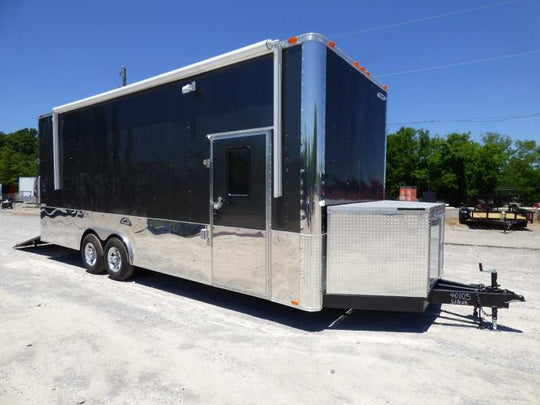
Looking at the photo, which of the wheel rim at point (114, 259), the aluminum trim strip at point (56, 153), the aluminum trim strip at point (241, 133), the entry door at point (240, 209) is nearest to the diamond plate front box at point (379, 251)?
the entry door at point (240, 209)

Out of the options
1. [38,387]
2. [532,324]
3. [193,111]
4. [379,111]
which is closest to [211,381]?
[38,387]

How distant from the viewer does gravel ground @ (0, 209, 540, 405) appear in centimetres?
318

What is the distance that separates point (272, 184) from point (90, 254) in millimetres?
4627

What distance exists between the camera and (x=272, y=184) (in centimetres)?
448

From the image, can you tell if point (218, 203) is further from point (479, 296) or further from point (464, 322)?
point (464, 322)

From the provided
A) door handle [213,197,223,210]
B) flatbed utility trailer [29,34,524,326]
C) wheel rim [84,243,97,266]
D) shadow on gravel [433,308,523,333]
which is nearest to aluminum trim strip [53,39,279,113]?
flatbed utility trailer [29,34,524,326]

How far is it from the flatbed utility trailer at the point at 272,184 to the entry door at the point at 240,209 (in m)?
0.01

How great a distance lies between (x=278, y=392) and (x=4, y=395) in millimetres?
2181

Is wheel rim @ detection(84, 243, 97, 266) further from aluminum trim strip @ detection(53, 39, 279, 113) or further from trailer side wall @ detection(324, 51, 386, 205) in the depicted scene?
trailer side wall @ detection(324, 51, 386, 205)

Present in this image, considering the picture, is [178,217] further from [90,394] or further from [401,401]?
[401,401]

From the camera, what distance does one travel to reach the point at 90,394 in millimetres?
3166

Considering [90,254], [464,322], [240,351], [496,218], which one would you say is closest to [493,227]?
[496,218]

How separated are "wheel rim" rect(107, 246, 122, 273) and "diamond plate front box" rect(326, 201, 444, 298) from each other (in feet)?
13.3

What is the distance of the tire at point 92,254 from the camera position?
7102 millimetres
